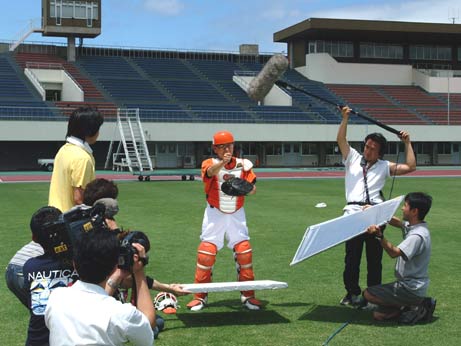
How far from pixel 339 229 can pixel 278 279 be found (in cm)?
273

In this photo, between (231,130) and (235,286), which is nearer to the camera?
(235,286)

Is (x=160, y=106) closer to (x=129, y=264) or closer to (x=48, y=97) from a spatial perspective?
(x=48, y=97)

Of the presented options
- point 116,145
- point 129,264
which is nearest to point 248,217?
point 129,264

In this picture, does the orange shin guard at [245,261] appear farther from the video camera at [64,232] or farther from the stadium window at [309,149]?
the stadium window at [309,149]

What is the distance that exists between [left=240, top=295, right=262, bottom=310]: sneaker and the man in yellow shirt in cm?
267

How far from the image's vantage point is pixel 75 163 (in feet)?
16.8

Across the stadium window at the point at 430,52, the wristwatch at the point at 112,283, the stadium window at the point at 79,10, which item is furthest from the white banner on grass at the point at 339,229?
the stadium window at the point at 430,52

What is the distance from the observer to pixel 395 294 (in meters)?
6.59

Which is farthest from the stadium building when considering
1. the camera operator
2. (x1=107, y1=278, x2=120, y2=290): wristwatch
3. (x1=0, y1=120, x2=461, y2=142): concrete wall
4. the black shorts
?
(x1=107, y1=278, x2=120, y2=290): wristwatch

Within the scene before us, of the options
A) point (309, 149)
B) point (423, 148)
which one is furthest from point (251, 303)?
point (423, 148)

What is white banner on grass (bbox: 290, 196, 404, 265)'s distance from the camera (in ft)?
19.6

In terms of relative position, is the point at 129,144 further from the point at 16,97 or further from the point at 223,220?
the point at 223,220

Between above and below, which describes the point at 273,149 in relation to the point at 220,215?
above

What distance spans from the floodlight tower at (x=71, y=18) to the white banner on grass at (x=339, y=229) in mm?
52798
